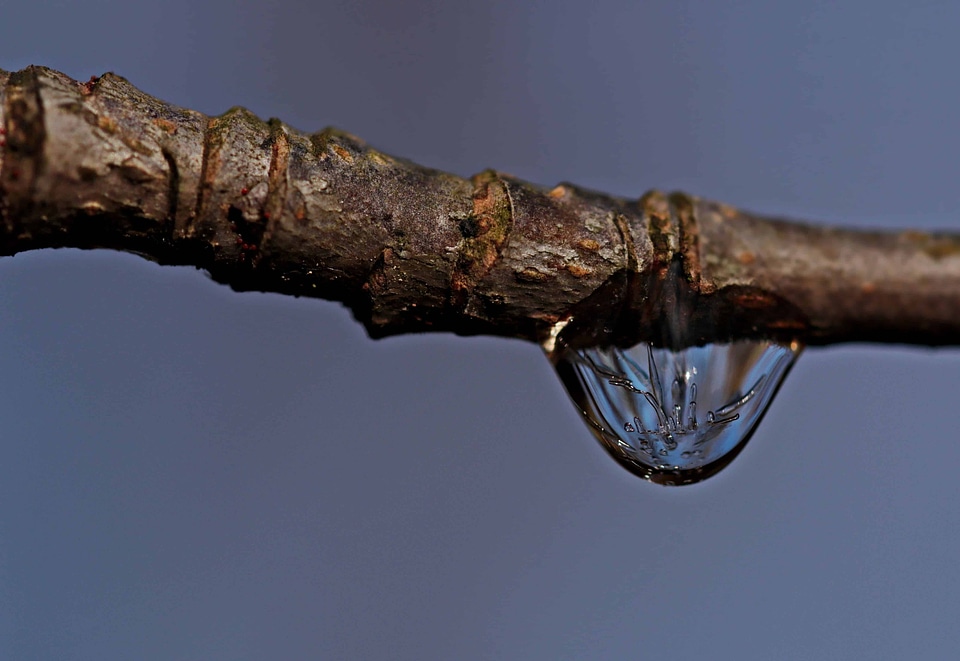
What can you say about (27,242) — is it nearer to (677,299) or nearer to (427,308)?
(427,308)

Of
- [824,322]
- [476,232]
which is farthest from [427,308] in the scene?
[824,322]

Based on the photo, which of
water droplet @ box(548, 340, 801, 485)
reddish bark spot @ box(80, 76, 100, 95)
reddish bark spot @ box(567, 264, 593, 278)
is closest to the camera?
reddish bark spot @ box(80, 76, 100, 95)

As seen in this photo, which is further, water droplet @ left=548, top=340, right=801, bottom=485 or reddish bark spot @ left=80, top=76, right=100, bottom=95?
water droplet @ left=548, top=340, right=801, bottom=485

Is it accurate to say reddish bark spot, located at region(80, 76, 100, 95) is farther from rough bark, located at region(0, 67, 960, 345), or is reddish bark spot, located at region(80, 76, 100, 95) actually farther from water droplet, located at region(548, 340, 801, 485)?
water droplet, located at region(548, 340, 801, 485)

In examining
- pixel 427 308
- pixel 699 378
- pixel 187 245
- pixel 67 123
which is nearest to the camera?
pixel 67 123

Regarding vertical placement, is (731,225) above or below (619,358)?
above

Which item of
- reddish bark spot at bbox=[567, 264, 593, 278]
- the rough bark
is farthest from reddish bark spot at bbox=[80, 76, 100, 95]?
reddish bark spot at bbox=[567, 264, 593, 278]

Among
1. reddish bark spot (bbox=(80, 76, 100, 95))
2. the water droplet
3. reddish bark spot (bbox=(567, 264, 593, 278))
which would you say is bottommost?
the water droplet
